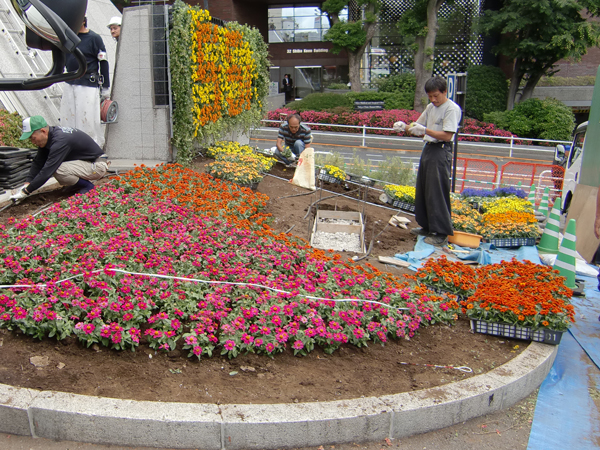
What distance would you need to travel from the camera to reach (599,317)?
4.94 meters

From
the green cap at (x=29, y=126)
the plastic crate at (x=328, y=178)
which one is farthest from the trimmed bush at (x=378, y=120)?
the green cap at (x=29, y=126)

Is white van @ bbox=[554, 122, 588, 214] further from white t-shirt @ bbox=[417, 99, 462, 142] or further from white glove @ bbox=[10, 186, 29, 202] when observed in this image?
white glove @ bbox=[10, 186, 29, 202]

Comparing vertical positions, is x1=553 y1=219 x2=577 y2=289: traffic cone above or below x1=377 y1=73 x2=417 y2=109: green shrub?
below

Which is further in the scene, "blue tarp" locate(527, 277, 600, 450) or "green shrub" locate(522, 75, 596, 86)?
"green shrub" locate(522, 75, 596, 86)

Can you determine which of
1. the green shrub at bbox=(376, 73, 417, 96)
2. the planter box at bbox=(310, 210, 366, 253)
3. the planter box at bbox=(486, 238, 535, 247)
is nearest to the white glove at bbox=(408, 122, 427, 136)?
the planter box at bbox=(310, 210, 366, 253)

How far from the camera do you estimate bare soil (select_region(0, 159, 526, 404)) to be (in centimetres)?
300

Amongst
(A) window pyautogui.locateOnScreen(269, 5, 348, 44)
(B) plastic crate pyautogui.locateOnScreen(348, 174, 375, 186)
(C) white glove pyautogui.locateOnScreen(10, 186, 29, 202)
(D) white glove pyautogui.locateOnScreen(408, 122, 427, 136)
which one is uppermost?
(A) window pyautogui.locateOnScreen(269, 5, 348, 44)

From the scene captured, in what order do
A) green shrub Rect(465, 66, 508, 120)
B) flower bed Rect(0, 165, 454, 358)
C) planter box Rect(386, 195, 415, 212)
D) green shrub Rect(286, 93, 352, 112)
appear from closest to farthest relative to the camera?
1. flower bed Rect(0, 165, 454, 358)
2. planter box Rect(386, 195, 415, 212)
3. green shrub Rect(465, 66, 508, 120)
4. green shrub Rect(286, 93, 352, 112)

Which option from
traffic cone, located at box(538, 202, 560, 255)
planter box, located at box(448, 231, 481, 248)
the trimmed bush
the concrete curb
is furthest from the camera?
the trimmed bush

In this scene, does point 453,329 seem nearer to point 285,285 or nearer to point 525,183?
point 285,285

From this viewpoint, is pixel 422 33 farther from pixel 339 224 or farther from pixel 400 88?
pixel 339 224

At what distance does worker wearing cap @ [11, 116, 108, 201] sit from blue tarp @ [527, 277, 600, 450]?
5479mm

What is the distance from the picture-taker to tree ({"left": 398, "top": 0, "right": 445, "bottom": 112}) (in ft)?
84.7

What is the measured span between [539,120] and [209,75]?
1969 centimetres
